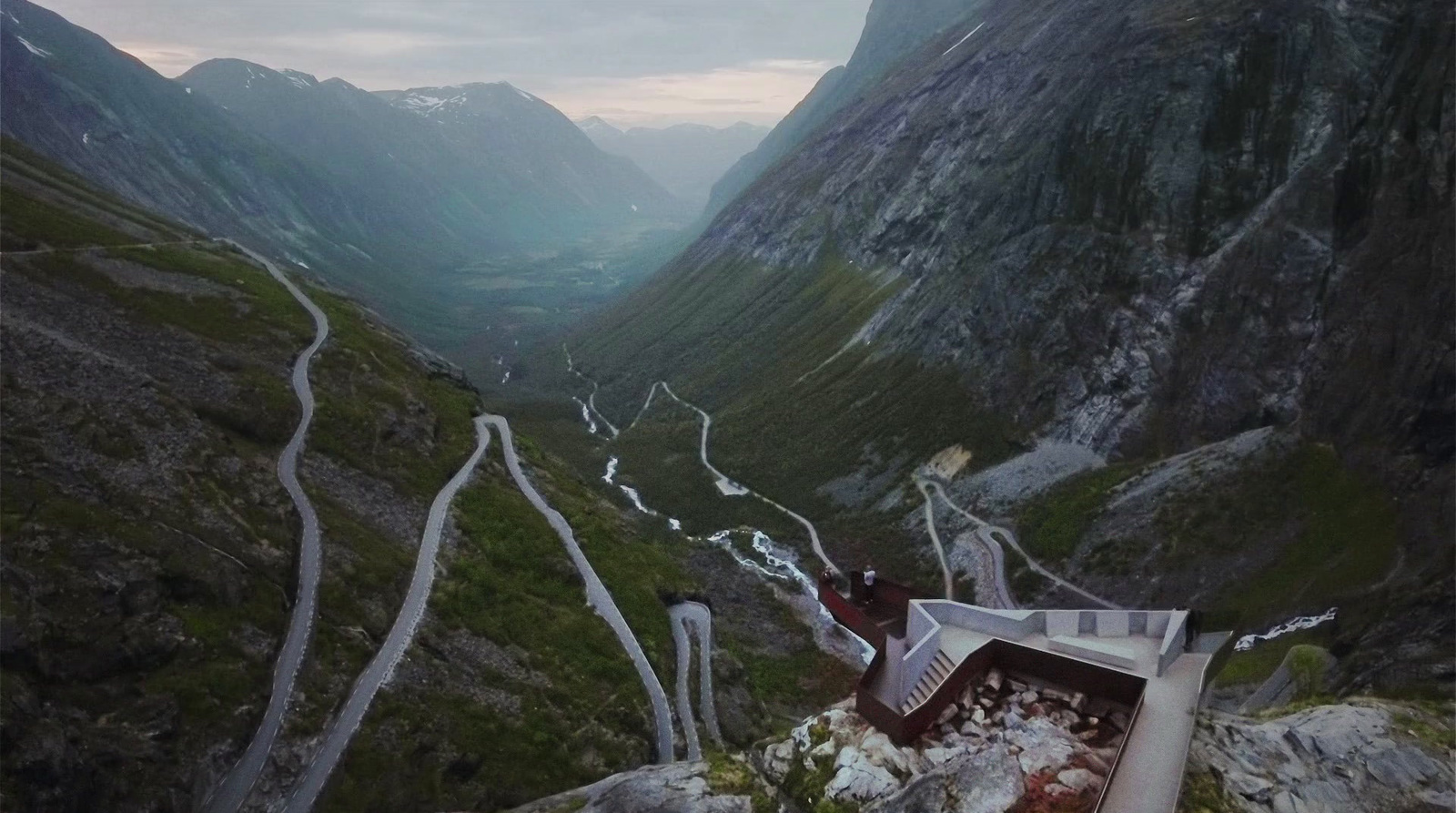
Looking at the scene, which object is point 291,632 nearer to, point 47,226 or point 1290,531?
point 47,226

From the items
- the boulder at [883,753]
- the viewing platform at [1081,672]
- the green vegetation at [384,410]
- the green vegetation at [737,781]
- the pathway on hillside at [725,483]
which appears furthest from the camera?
the pathway on hillside at [725,483]

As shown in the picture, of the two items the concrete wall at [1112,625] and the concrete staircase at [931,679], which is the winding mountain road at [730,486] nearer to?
the concrete wall at [1112,625]

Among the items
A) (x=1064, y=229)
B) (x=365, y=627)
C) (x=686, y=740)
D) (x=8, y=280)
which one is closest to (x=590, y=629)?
(x=686, y=740)

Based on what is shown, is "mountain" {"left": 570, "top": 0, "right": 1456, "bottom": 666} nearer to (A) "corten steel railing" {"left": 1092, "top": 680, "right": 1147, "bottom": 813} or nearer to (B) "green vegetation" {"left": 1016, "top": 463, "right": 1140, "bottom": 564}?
(B) "green vegetation" {"left": 1016, "top": 463, "right": 1140, "bottom": 564}

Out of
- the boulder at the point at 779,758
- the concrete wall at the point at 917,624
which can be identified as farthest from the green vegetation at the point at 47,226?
the concrete wall at the point at 917,624

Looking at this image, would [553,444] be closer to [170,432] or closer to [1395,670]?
[170,432]

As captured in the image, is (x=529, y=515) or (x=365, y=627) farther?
(x=529, y=515)

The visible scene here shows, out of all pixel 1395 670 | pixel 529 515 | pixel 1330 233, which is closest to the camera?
pixel 1395 670
